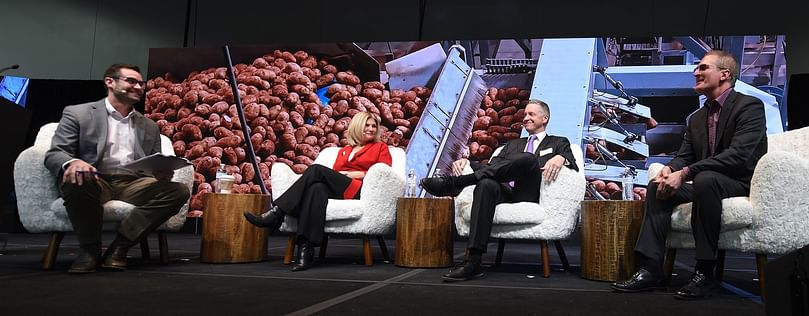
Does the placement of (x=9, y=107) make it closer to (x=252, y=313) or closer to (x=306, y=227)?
(x=306, y=227)

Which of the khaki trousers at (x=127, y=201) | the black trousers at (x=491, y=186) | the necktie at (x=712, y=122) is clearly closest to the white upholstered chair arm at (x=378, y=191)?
the black trousers at (x=491, y=186)

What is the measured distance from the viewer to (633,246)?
2395 millimetres

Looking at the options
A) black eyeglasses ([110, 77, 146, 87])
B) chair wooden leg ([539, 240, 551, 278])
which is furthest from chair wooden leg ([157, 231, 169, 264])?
chair wooden leg ([539, 240, 551, 278])

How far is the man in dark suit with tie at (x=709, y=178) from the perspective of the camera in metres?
2.08

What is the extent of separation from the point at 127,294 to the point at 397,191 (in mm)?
1530

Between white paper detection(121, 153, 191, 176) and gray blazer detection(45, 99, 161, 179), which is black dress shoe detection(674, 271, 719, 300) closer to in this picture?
white paper detection(121, 153, 191, 176)

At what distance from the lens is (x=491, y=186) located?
8.42ft

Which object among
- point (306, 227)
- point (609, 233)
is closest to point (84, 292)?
point (306, 227)

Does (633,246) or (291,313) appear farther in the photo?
(633,246)

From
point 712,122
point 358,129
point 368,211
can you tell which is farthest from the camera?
point 358,129

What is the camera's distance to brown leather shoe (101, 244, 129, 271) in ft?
8.11

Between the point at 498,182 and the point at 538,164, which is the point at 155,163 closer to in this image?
the point at 498,182

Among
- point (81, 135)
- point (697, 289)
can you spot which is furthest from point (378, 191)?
point (697, 289)

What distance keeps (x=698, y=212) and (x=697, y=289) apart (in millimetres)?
304
